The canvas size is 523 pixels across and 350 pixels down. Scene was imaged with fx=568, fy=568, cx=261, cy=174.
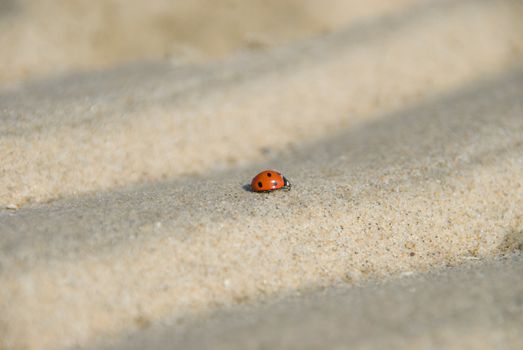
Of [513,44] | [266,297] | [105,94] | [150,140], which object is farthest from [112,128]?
[513,44]

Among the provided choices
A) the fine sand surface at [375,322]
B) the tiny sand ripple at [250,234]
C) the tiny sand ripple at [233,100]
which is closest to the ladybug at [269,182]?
the tiny sand ripple at [250,234]

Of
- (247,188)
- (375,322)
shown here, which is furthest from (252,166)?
(375,322)

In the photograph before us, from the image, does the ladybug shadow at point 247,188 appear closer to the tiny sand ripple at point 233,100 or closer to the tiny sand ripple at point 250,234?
the tiny sand ripple at point 250,234

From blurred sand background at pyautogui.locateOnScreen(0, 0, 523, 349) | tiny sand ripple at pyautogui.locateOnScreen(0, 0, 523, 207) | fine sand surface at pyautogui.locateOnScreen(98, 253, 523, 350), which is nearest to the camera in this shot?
fine sand surface at pyautogui.locateOnScreen(98, 253, 523, 350)

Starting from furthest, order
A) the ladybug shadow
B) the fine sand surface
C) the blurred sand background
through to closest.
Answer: the ladybug shadow → the blurred sand background → the fine sand surface

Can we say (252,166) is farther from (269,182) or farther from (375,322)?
(375,322)

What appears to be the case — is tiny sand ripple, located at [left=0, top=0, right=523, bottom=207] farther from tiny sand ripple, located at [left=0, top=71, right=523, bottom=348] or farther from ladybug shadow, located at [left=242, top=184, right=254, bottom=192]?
ladybug shadow, located at [left=242, top=184, right=254, bottom=192]

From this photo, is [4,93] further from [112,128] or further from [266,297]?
[266,297]

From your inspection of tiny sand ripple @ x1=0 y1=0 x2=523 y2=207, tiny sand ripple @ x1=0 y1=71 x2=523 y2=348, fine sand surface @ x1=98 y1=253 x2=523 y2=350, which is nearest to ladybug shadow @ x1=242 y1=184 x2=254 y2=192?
tiny sand ripple @ x1=0 y1=71 x2=523 y2=348
